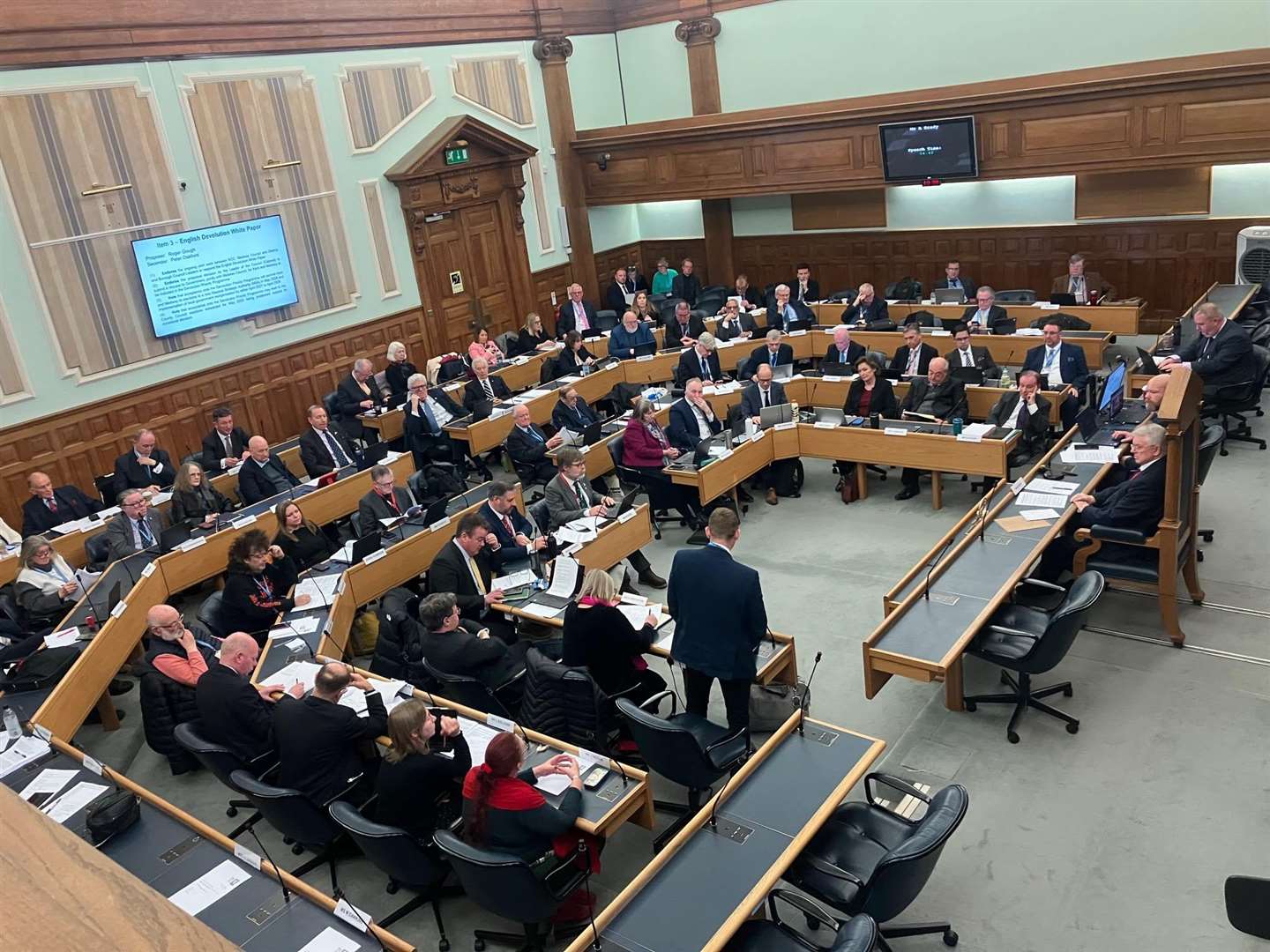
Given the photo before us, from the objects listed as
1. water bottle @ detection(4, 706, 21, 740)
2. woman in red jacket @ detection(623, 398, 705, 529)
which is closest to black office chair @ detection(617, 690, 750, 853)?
water bottle @ detection(4, 706, 21, 740)

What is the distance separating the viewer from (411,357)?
512 inches

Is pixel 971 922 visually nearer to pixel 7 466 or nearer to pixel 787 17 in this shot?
pixel 7 466

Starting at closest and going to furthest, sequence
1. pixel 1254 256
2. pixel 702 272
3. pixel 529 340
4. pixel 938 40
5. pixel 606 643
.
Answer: pixel 606 643 → pixel 1254 256 → pixel 529 340 → pixel 938 40 → pixel 702 272

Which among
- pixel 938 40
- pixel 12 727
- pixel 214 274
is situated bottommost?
pixel 12 727

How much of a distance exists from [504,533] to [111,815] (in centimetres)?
311

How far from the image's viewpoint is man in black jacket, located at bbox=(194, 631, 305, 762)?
16.2ft

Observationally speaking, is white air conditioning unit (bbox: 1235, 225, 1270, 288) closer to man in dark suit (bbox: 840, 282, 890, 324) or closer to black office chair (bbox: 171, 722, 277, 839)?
man in dark suit (bbox: 840, 282, 890, 324)

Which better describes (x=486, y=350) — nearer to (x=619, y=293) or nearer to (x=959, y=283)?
(x=619, y=293)

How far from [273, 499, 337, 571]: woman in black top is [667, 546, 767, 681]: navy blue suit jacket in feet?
11.4

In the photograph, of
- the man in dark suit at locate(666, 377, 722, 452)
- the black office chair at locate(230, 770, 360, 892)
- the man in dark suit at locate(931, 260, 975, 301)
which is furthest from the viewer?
the man in dark suit at locate(931, 260, 975, 301)

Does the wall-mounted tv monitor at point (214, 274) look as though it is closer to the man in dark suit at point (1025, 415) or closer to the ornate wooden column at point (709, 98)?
the ornate wooden column at point (709, 98)

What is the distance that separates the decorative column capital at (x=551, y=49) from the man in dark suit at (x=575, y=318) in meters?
3.59

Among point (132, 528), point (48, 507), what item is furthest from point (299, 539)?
point (48, 507)

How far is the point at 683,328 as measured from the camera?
1224 centimetres
